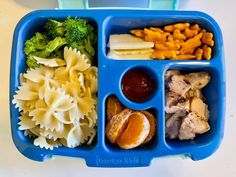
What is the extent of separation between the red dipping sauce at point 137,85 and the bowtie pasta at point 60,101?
0.06 m

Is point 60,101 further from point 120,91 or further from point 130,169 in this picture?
point 130,169

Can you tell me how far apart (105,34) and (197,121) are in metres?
0.26

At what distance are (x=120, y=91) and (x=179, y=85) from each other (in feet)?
0.41

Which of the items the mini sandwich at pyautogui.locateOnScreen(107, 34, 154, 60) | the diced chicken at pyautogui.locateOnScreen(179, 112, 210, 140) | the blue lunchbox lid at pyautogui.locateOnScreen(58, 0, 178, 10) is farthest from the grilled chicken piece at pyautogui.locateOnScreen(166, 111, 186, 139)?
the blue lunchbox lid at pyautogui.locateOnScreen(58, 0, 178, 10)

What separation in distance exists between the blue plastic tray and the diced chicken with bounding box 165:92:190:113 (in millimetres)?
32

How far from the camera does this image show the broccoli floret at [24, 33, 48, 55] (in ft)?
2.82

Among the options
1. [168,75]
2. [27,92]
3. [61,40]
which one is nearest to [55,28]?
[61,40]

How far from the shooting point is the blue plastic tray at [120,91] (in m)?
0.83

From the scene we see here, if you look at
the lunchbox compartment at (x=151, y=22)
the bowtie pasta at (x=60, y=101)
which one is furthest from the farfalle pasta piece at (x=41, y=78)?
the lunchbox compartment at (x=151, y=22)

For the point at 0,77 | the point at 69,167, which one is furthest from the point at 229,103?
the point at 0,77

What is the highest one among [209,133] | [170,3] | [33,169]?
[170,3]

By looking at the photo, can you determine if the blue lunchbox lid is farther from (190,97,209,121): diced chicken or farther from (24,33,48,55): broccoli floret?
(190,97,209,121): diced chicken

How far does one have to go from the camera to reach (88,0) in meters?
0.92

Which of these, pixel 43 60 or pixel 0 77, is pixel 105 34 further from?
pixel 0 77
